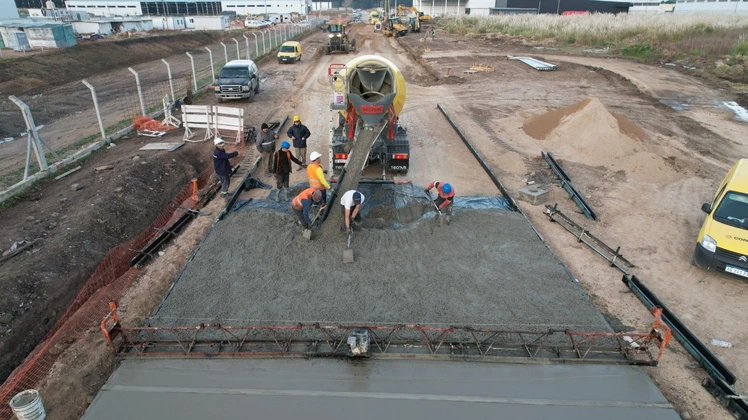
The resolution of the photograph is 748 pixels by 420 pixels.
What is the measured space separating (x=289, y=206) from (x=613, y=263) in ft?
24.2

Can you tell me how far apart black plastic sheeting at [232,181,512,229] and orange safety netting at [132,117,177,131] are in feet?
25.9

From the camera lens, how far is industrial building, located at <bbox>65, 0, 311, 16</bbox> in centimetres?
8138

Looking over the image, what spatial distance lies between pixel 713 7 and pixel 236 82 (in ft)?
227

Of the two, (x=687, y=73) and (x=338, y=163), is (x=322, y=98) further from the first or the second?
(x=687, y=73)

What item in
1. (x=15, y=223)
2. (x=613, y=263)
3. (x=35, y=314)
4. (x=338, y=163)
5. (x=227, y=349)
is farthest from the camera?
(x=338, y=163)

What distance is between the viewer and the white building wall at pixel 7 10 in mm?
46625

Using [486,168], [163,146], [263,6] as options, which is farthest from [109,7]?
[486,168]

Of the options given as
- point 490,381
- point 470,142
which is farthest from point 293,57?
point 490,381

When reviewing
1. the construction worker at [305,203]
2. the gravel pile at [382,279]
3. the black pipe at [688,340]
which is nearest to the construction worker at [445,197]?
the gravel pile at [382,279]

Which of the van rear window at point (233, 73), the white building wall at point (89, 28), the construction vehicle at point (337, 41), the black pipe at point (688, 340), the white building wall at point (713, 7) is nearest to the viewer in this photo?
the black pipe at point (688, 340)

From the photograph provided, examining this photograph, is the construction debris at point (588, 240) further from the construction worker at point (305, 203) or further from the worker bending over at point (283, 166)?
the worker bending over at point (283, 166)

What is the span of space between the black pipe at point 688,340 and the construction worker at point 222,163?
944 centimetres

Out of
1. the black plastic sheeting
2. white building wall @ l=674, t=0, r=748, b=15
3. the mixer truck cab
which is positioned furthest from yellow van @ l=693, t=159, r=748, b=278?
white building wall @ l=674, t=0, r=748, b=15

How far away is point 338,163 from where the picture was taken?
1200cm
